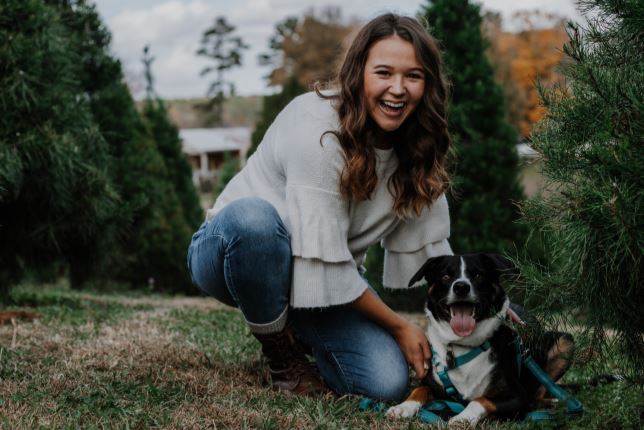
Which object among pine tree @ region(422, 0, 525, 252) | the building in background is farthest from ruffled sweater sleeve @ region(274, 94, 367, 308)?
the building in background

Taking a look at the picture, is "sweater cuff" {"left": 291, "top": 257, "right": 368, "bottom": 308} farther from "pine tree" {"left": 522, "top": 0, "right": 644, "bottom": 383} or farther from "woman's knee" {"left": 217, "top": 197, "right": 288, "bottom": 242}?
"pine tree" {"left": 522, "top": 0, "right": 644, "bottom": 383}

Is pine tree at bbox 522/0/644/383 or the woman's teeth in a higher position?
the woman's teeth

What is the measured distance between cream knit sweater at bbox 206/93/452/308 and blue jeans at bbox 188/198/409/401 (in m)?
0.13

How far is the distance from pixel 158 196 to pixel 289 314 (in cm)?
790

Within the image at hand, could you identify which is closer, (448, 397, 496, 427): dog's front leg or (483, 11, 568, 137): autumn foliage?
(448, 397, 496, 427): dog's front leg

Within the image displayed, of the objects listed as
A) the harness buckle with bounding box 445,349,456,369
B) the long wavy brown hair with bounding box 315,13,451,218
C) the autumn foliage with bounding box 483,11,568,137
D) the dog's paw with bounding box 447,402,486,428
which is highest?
the autumn foliage with bounding box 483,11,568,137

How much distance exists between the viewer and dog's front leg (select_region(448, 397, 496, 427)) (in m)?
3.37

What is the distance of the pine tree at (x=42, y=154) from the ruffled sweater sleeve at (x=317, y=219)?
322 cm

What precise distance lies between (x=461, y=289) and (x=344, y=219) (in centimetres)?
66

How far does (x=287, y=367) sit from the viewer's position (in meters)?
4.01

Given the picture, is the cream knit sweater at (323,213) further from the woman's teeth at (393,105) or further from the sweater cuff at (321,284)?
the woman's teeth at (393,105)

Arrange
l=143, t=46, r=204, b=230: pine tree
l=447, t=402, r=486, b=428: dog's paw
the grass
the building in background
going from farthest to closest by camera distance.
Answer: the building in background → l=143, t=46, r=204, b=230: pine tree → l=447, t=402, r=486, b=428: dog's paw → the grass

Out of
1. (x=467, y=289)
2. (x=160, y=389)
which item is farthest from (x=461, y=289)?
(x=160, y=389)

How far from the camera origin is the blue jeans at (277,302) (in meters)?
3.76
